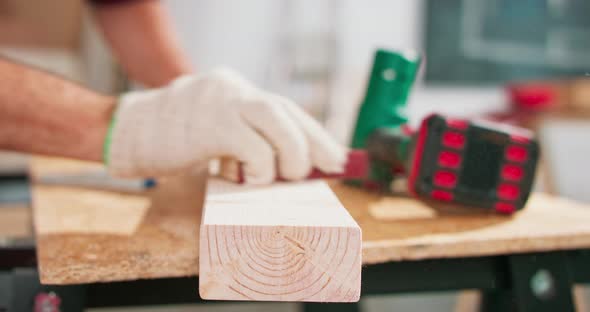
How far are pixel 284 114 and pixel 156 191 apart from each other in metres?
0.30

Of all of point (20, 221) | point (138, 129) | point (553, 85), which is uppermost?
point (138, 129)

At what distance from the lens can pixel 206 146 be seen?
23.7 inches

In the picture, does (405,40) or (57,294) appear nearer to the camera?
(57,294)

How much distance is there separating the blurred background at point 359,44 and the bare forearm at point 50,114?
64.0 inches

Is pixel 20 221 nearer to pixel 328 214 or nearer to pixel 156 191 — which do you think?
pixel 156 191

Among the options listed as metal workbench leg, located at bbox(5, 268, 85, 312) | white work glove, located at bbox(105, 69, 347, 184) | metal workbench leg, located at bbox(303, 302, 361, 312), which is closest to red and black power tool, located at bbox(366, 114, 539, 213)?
white work glove, located at bbox(105, 69, 347, 184)

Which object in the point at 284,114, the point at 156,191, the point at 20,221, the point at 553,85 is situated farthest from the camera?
the point at 553,85

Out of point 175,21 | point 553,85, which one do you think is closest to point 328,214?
point 553,85

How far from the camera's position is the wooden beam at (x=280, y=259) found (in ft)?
1.19

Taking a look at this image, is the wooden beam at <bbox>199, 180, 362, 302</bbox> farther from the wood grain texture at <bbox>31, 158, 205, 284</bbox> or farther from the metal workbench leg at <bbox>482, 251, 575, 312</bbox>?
the metal workbench leg at <bbox>482, 251, 575, 312</bbox>

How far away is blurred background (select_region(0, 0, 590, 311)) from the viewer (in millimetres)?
2342

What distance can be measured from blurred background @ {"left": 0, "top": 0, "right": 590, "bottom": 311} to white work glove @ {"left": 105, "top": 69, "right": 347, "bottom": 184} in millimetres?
1642

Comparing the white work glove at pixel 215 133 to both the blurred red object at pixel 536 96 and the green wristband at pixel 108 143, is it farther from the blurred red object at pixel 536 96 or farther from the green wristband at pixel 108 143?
the blurred red object at pixel 536 96

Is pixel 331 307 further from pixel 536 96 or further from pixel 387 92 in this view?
pixel 536 96
